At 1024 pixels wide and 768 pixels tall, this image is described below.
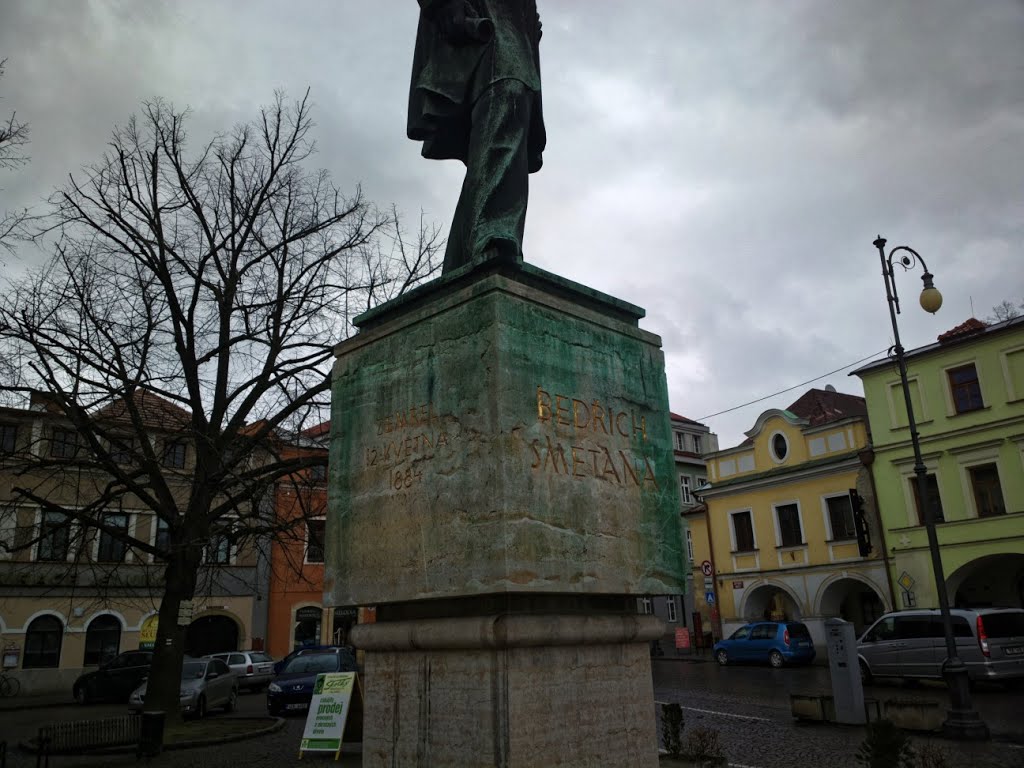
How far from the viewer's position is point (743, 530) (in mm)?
31500

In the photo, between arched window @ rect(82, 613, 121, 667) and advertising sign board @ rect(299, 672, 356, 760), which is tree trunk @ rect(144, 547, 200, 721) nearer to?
advertising sign board @ rect(299, 672, 356, 760)

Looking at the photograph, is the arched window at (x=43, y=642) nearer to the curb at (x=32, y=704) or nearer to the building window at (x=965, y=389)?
the curb at (x=32, y=704)

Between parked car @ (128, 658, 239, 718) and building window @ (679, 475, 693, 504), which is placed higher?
building window @ (679, 475, 693, 504)

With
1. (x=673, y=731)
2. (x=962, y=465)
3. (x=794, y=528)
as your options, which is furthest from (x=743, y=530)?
(x=673, y=731)

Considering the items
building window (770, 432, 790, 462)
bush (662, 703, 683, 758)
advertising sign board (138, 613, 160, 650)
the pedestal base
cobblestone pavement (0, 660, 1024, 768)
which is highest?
building window (770, 432, 790, 462)

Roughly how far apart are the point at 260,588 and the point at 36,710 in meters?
11.6

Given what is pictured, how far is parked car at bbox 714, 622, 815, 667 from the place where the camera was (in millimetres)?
24172

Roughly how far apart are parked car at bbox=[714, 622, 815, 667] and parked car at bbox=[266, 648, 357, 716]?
492 inches

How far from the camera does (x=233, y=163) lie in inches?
621

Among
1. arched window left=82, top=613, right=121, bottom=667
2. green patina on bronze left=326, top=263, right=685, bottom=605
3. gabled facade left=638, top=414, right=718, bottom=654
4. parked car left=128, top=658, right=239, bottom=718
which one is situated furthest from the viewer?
gabled facade left=638, top=414, right=718, bottom=654

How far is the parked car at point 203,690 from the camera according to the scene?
59.6 feet

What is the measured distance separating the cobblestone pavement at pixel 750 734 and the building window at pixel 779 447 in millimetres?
10634

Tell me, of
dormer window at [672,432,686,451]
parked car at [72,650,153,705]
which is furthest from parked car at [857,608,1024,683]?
dormer window at [672,432,686,451]

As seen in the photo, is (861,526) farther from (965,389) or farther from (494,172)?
(494,172)
